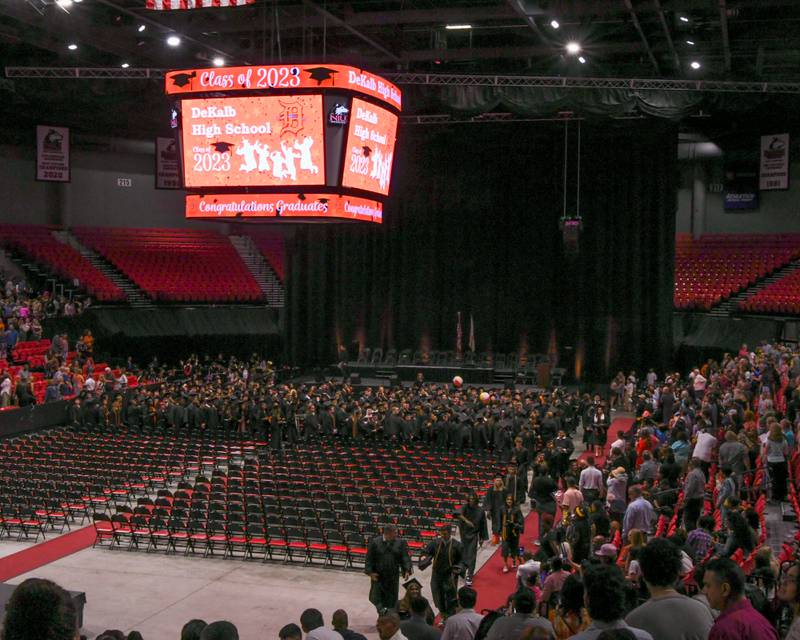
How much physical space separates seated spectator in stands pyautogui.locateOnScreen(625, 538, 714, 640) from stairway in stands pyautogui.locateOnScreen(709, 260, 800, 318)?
101ft

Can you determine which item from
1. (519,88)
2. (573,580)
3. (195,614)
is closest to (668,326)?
(519,88)

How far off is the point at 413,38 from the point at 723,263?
16110mm

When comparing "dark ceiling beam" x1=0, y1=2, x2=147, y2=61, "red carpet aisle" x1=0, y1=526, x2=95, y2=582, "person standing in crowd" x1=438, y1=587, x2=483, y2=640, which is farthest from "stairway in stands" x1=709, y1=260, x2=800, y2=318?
"person standing in crowd" x1=438, y1=587, x2=483, y2=640

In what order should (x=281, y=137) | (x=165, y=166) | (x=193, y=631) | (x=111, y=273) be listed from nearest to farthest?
(x=193, y=631) < (x=281, y=137) < (x=165, y=166) < (x=111, y=273)

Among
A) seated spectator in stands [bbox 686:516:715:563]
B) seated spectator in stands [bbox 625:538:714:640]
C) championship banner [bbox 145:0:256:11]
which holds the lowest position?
seated spectator in stands [bbox 686:516:715:563]

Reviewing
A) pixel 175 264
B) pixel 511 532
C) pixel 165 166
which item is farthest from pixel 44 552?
pixel 175 264

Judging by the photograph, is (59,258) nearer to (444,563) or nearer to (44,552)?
(44,552)

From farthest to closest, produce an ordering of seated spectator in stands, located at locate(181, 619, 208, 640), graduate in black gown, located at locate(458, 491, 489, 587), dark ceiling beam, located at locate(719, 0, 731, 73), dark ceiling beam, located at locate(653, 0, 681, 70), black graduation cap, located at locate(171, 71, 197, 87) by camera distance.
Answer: black graduation cap, located at locate(171, 71, 197, 87) < dark ceiling beam, located at locate(719, 0, 731, 73) < dark ceiling beam, located at locate(653, 0, 681, 70) < graduate in black gown, located at locate(458, 491, 489, 587) < seated spectator in stands, located at locate(181, 619, 208, 640)

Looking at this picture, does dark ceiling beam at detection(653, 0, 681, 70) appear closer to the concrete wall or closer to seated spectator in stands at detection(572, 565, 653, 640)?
the concrete wall

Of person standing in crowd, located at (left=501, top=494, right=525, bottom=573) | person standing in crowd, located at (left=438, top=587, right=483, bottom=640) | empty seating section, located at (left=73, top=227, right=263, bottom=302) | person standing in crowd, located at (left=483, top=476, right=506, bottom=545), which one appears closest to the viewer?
person standing in crowd, located at (left=438, top=587, right=483, bottom=640)

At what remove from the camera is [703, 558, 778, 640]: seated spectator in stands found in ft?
13.8

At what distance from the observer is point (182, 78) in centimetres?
2100

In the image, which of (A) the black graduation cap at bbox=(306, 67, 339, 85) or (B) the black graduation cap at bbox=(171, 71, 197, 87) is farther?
(B) the black graduation cap at bbox=(171, 71, 197, 87)

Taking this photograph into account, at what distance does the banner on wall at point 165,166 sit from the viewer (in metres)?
37.0
